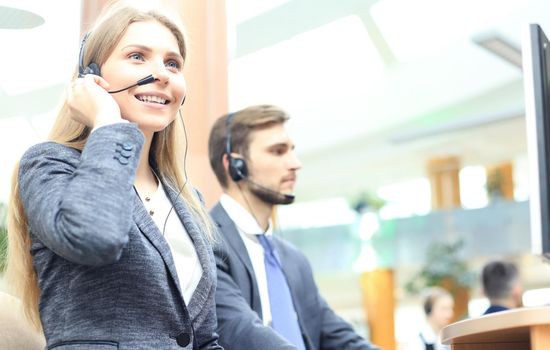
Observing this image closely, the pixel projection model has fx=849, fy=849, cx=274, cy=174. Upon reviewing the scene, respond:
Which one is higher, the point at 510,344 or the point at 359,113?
the point at 359,113

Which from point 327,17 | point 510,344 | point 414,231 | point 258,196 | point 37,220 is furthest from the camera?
point 414,231

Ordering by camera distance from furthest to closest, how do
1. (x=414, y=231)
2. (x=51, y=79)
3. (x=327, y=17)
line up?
1. (x=414, y=231)
2. (x=327, y=17)
3. (x=51, y=79)

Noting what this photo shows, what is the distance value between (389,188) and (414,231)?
101 inches

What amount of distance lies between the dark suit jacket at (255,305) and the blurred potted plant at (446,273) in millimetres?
11882

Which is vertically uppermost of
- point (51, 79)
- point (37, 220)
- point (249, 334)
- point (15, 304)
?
point (51, 79)

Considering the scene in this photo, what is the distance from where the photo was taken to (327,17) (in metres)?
8.36

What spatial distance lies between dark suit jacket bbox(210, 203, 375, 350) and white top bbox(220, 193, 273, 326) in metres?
0.03

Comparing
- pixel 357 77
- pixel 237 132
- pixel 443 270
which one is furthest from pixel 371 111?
pixel 237 132

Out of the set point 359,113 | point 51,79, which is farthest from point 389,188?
point 51,79

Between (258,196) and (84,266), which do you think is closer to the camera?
(84,266)

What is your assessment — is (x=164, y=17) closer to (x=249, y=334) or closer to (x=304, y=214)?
(x=249, y=334)

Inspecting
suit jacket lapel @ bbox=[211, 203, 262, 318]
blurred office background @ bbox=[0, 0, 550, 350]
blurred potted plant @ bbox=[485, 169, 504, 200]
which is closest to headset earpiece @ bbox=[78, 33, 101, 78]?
suit jacket lapel @ bbox=[211, 203, 262, 318]

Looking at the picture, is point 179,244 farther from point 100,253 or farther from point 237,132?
point 237,132

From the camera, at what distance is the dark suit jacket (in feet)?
7.96
